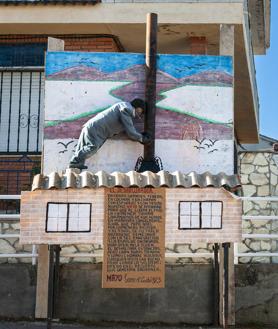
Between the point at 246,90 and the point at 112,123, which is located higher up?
the point at 246,90

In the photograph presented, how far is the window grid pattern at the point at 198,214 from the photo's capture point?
6500mm

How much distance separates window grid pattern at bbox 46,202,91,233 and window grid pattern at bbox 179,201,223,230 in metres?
1.02

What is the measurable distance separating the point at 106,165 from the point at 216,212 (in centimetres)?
180

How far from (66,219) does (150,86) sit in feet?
7.34

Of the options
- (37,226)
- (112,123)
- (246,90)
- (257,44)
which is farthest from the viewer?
(257,44)

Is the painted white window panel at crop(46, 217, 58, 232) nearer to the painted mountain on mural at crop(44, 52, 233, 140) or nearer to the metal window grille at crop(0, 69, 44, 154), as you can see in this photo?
the painted mountain on mural at crop(44, 52, 233, 140)

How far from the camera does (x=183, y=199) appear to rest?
21.4 feet

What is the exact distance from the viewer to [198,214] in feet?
21.4

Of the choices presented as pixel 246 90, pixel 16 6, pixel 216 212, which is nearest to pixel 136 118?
pixel 216 212

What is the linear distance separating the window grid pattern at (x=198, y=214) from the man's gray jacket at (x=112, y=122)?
4.64ft

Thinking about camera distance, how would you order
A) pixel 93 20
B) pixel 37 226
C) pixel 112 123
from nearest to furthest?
pixel 37 226 < pixel 112 123 < pixel 93 20

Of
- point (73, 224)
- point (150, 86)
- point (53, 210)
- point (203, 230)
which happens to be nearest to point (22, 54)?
point (150, 86)

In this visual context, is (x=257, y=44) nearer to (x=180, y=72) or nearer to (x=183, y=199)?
(x=180, y=72)
